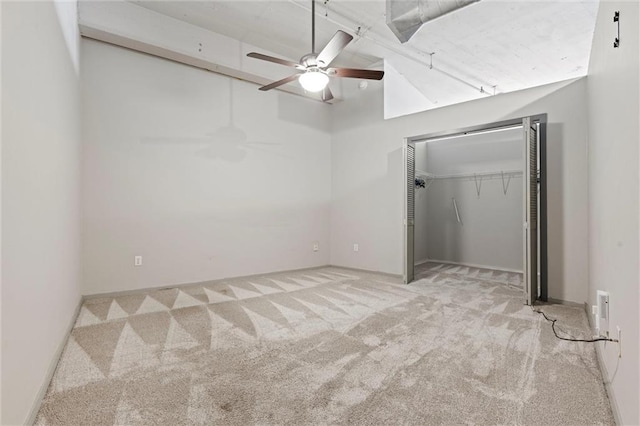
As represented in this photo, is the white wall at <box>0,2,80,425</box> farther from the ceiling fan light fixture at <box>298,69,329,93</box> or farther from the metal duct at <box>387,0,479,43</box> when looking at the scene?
the metal duct at <box>387,0,479,43</box>

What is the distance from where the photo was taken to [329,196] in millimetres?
6207

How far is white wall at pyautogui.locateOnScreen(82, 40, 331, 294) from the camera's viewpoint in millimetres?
3881

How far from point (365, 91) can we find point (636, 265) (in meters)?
4.97

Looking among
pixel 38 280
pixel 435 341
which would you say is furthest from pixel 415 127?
pixel 38 280

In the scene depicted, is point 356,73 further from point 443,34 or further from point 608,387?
point 608,387

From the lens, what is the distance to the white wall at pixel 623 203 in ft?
4.28

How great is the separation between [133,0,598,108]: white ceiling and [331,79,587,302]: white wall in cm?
75

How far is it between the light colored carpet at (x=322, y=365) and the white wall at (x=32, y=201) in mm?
349

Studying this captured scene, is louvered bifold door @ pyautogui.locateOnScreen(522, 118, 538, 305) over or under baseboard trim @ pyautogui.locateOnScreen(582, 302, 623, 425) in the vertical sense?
over

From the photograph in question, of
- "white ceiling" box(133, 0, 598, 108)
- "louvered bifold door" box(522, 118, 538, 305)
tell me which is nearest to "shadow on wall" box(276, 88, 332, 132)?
"white ceiling" box(133, 0, 598, 108)

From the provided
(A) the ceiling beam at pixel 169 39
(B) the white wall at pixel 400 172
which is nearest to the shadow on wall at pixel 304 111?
(B) the white wall at pixel 400 172

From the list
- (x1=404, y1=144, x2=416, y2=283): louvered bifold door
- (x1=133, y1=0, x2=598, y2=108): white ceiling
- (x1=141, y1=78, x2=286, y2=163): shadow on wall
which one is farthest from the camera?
(x1=404, y1=144, x2=416, y2=283): louvered bifold door

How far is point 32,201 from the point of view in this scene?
5.49 feet

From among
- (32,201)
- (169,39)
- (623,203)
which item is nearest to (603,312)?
(623,203)
